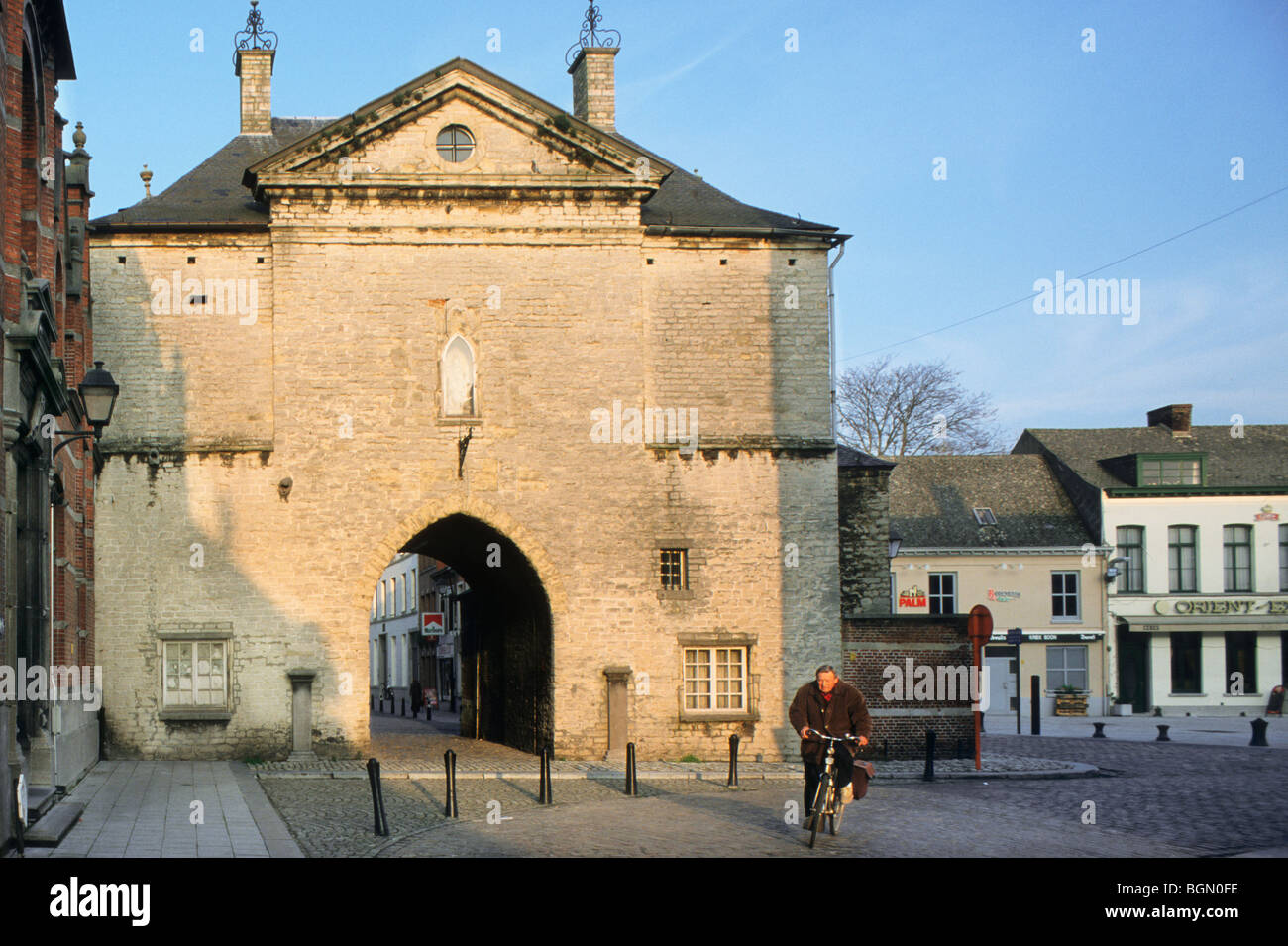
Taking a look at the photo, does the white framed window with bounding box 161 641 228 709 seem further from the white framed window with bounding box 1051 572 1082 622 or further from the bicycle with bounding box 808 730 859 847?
the white framed window with bounding box 1051 572 1082 622

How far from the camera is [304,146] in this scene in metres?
23.0

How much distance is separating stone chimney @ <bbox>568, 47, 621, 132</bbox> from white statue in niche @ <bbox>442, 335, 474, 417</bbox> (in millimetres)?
6860

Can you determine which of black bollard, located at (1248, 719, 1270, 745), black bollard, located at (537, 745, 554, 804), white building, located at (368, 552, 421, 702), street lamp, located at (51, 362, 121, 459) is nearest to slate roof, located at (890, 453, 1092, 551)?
black bollard, located at (1248, 719, 1270, 745)

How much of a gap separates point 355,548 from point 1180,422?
3306 cm

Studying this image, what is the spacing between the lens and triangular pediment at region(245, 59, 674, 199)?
23172mm

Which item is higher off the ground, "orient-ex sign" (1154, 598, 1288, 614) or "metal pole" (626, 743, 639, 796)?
"metal pole" (626, 743, 639, 796)

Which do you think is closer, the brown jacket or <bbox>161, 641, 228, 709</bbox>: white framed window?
the brown jacket

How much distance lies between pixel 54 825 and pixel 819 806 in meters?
6.97

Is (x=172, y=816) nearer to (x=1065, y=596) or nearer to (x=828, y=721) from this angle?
(x=828, y=721)

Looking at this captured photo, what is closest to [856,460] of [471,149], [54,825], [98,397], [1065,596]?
[471,149]

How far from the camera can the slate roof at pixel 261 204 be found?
2352cm

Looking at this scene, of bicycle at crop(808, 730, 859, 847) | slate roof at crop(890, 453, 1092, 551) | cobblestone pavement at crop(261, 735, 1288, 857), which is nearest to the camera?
cobblestone pavement at crop(261, 735, 1288, 857)

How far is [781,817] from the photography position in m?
15.2

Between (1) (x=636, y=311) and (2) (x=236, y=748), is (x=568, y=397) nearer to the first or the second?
(1) (x=636, y=311)
